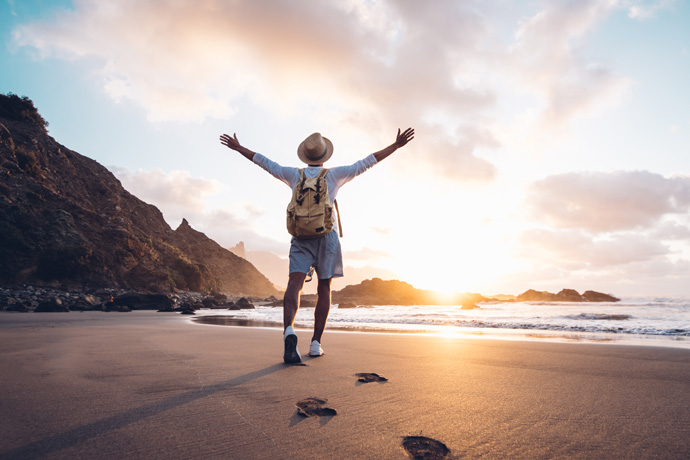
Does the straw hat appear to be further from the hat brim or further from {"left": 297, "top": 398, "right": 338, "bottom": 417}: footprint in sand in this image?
{"left": 297, "top": 398, "right": 338, "bottom": 417}: footprint in sand

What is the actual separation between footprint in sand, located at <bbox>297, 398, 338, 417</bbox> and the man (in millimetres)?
1432

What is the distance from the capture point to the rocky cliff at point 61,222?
1024 inches

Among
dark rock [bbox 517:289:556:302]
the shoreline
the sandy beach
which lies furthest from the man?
dark rock [bbox 517:289:556:302]

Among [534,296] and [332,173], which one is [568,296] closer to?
[534,296]

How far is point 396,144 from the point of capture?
3631mm

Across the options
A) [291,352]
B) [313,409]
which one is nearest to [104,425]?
[313,409]

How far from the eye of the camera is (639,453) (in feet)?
3.85

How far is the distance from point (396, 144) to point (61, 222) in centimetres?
3508

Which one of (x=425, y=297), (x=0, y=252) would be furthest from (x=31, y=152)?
(x=425, y=297)

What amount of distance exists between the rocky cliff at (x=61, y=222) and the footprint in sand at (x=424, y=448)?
3219 centimetres

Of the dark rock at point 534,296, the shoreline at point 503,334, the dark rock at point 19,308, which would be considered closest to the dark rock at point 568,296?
A: the dark rock at point 534,296

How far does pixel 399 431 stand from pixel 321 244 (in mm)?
2218

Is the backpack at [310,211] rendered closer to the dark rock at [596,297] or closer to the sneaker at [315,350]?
the sneaker at [315,350]

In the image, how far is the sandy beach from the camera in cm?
119
